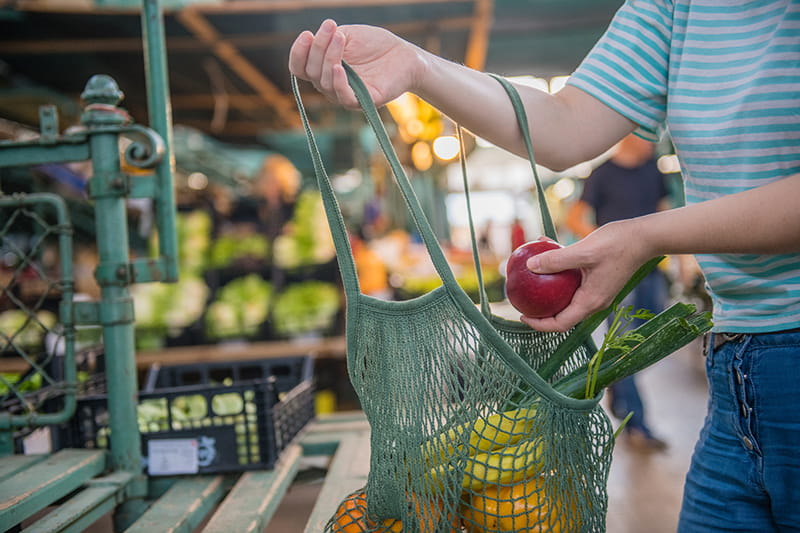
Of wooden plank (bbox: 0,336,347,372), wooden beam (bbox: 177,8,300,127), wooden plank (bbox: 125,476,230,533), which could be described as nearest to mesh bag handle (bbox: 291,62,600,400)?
wooden plank (bbox: 125,476,230,533)

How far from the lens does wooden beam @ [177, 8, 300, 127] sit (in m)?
3.70

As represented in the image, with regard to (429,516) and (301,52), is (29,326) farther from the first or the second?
(429,516)

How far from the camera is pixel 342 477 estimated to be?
1551 mm

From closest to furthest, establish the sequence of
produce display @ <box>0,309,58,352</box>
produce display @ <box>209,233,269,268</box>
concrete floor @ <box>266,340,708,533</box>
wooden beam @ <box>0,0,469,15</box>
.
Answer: concrete floor @ <box>266,340,708,533</box>
wooden beam @ <box>0,0,469,15</box>
produce display @ <box>0,309,58,352</box>
produce display @ <box>209,233,269,268</box>

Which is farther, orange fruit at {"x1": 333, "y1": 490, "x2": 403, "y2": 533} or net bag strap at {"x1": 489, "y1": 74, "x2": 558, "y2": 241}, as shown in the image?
net bag strap at {"x1": 489, "y1": 74, "x2": 558, "y2": 241}

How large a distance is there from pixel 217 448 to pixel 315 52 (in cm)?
111

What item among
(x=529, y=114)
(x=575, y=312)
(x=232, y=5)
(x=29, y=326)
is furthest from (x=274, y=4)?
(x=575, y=312)

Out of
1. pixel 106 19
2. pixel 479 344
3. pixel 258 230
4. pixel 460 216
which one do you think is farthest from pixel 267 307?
pixel 460 216

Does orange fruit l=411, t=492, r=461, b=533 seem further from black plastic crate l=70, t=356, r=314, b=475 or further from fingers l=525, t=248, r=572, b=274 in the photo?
black plastic crate l=70, t=356, r=314, b=475

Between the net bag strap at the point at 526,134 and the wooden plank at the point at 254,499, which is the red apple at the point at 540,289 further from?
the wooden plank at the point at 254,499

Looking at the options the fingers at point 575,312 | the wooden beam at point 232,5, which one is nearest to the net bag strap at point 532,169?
the fingers at point 575,312

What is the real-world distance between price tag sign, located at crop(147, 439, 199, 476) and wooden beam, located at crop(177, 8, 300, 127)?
8.42 feet

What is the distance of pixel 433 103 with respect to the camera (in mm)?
1116

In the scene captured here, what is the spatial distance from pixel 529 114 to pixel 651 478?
2.64 meters
